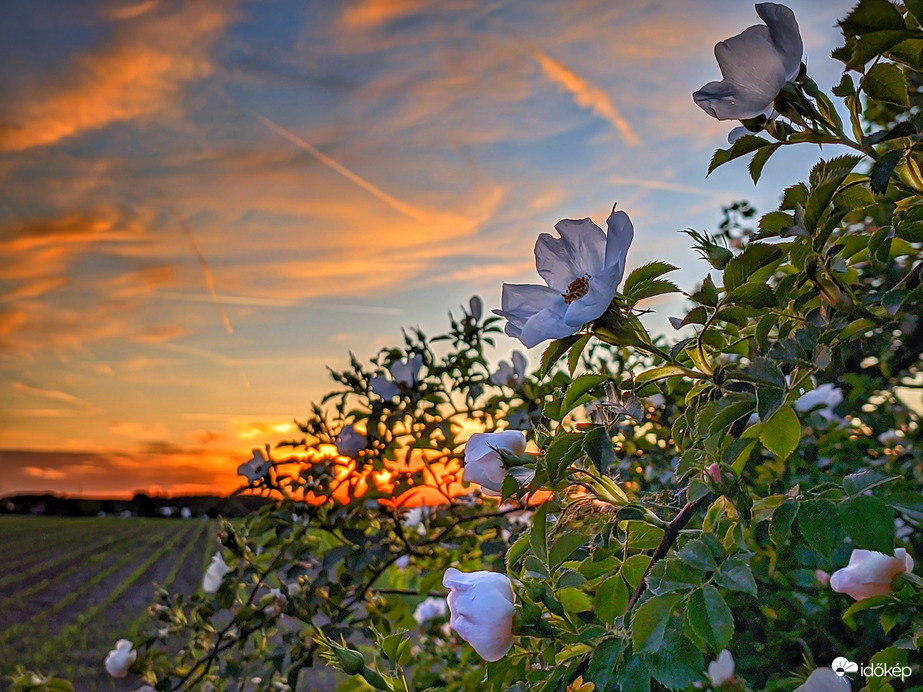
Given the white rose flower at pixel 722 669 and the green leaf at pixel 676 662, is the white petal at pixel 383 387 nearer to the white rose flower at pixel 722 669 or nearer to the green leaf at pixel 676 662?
the white rose flower at pixel 722 669

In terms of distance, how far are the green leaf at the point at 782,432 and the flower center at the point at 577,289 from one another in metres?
0.20

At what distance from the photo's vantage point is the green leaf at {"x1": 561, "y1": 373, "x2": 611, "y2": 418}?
646 millimetres

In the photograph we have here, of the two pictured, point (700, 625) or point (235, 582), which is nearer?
point (700, 625)

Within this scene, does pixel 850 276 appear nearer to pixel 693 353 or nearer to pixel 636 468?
pixel 693 353

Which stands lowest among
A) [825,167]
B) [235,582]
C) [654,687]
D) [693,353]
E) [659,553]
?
[654,687]

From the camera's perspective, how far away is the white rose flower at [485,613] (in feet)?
2.21

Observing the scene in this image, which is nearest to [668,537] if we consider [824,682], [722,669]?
[824,682]

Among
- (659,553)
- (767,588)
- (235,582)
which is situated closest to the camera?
(659,553)

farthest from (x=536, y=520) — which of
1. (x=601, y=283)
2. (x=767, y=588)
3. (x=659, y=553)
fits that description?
(x=767, y=588)

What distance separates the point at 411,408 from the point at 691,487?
40.0 inches

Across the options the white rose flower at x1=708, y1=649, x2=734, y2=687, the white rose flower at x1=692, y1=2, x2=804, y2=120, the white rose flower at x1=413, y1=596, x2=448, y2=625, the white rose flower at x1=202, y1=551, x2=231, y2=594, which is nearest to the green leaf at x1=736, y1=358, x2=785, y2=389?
the white rose flower at x1=692, y1=2, x2=804, y2=120

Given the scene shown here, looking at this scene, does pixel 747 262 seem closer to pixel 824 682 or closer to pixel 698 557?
pixel 698 557

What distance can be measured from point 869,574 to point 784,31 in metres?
0.57

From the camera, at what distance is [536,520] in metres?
0.66
